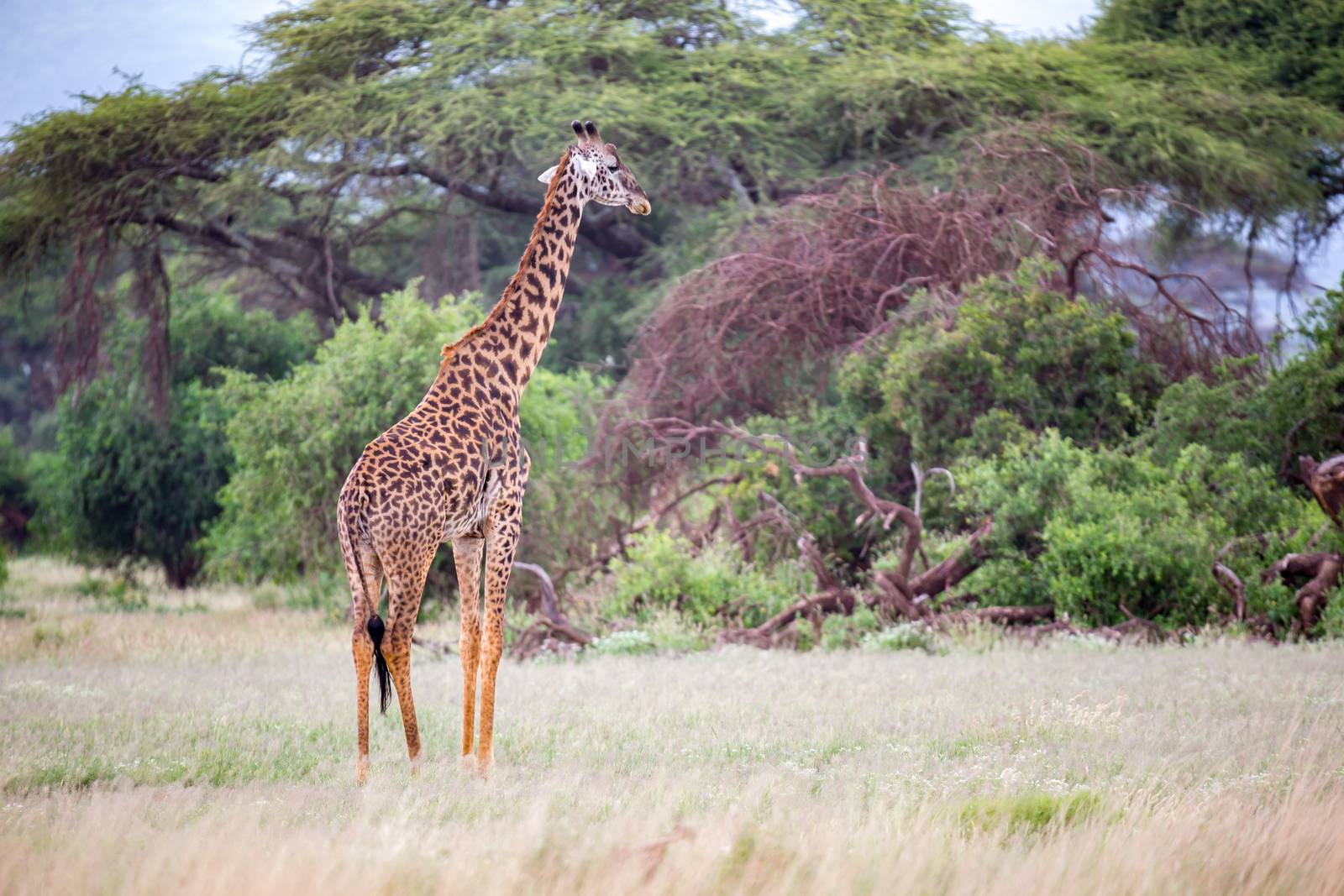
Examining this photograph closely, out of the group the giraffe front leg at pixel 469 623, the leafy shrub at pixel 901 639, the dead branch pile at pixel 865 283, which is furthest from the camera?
the dead branch pile at pixel 865 283

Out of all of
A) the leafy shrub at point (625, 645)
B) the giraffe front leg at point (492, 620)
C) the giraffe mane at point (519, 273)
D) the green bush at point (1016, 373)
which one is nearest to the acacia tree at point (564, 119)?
the green bush at point (1016, 373)

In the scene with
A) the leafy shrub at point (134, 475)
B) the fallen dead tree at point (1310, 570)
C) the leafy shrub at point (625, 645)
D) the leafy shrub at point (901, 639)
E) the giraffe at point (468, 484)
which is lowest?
the leafy shrub at point (134, 475)

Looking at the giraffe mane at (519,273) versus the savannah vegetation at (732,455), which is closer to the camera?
the savannah vegetation at (732,455)

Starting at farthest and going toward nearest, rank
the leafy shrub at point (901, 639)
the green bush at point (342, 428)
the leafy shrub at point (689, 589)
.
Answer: the green bush at point (342, 428), the leafy shrub at point (689, 589), the leafy shrub at point (901, 639)

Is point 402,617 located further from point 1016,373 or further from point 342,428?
point 1016,373

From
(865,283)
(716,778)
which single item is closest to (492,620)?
(716,778)

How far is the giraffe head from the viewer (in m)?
7.77

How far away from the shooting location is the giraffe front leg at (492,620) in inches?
269

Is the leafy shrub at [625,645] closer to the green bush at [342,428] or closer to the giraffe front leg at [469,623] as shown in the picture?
the green bush at [342,428]

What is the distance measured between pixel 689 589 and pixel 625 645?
125cm

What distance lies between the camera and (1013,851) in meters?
4.93

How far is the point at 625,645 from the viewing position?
12.5 meters

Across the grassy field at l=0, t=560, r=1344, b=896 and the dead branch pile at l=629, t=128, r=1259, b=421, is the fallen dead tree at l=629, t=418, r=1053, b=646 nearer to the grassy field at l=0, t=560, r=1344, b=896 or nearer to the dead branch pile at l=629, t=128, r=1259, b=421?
the grassy field at l=0, t=560, r=1344, b=896

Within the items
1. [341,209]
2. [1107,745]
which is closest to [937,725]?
[1107,745]
